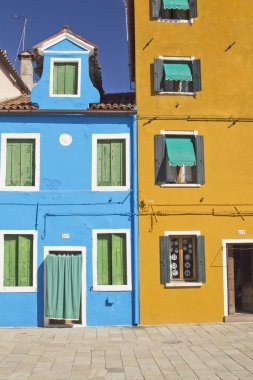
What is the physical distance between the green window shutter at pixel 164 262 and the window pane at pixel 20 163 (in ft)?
15.9

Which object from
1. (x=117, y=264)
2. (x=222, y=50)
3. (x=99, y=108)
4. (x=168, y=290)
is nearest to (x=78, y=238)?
(x=117, y=264)

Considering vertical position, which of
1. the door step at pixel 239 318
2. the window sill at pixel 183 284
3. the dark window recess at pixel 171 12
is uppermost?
the dark window recess at pixel 171 12

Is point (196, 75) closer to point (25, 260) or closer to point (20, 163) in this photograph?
point (20, 163)

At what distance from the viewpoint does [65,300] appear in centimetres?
1428

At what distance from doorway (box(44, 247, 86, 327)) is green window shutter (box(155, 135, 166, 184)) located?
12.0ft

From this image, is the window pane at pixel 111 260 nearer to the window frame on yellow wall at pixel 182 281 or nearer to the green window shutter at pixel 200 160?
the window frame on yellow wall at pixel 182 281

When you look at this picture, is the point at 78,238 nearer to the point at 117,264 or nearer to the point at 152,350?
the point at 117,264

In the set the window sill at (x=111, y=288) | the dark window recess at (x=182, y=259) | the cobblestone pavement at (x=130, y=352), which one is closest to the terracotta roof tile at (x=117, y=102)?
the dark window recess at (x=182, y=259)

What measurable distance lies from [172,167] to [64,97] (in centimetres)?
443

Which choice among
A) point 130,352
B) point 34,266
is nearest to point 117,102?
point 34,266

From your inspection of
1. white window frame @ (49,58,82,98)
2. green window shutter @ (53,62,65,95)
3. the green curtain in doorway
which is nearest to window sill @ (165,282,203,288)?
the green curtain in doorway

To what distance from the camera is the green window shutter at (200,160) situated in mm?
15125

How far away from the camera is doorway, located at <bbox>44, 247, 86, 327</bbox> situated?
560 inches

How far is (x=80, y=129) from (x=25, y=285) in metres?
5.52
